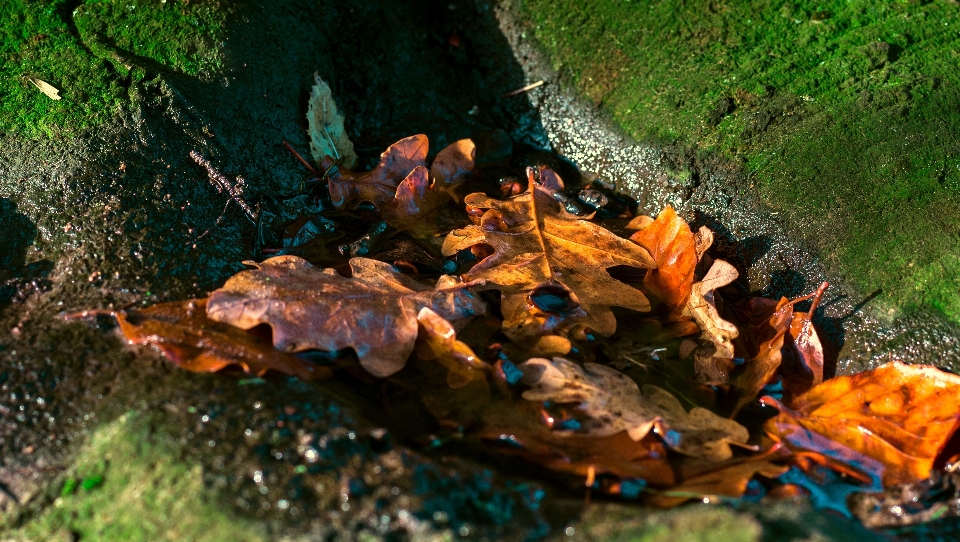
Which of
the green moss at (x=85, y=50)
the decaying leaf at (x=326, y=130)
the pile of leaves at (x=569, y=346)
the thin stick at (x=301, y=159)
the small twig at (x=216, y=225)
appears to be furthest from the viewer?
the decaying leaf at (x=326, y=130)

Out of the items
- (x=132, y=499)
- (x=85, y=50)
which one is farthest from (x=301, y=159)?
(x=132, y=499)

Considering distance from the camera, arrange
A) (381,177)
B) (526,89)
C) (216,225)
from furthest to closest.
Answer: (526,89) → (381,177) → (216,225)

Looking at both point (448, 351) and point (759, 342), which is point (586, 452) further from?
point (759, 342)

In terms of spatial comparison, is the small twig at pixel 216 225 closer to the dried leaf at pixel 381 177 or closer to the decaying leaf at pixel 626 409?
the dried leaf at pixel 381 177

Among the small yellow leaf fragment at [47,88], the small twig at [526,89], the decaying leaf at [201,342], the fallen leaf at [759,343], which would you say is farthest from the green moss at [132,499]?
the small twig at [526,89]

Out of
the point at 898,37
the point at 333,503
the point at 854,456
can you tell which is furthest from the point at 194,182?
the point at 898,37

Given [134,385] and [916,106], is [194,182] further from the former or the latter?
[916,106]
